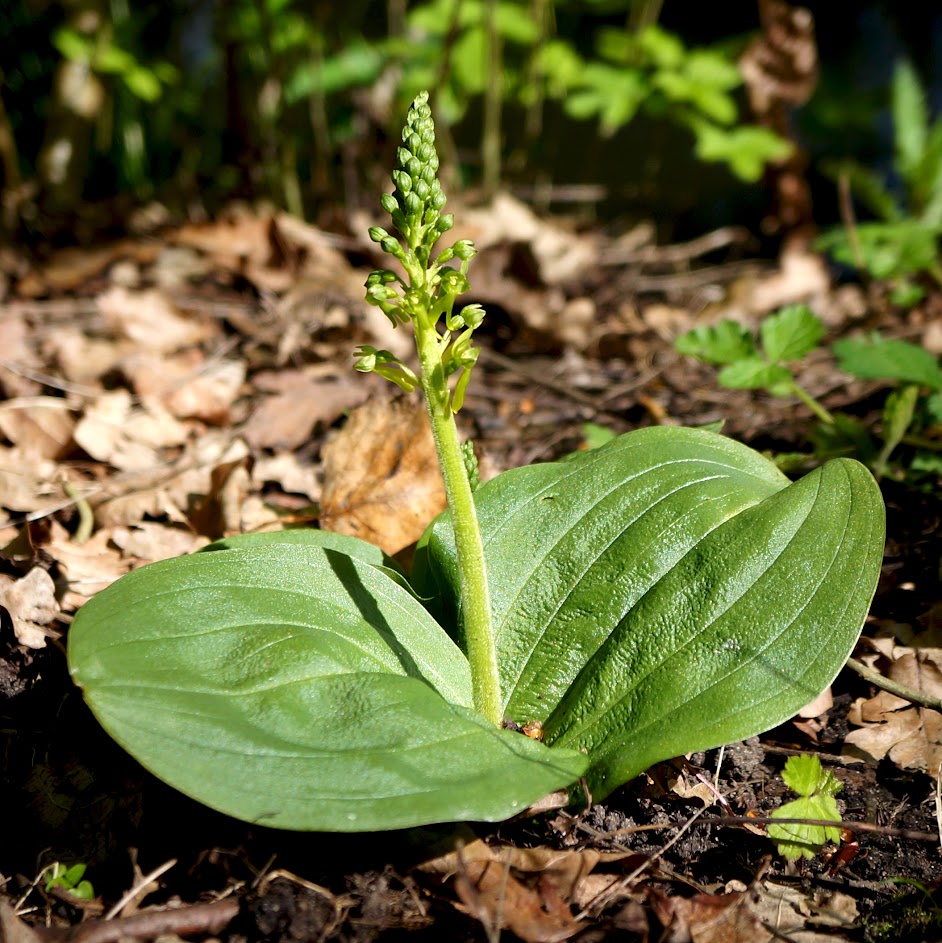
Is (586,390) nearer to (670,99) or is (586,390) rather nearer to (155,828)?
(670,99)

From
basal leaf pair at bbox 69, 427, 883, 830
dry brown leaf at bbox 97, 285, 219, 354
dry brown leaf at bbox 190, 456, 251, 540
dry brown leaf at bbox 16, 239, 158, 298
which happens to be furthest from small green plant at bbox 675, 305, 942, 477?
dry brown leaf at bbox 16, 239, 158, 298

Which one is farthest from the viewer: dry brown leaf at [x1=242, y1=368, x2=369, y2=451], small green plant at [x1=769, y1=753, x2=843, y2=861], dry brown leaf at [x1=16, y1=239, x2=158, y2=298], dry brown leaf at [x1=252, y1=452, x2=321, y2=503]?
dry brown leaf at [x1=16, y1=239, x2=158, y2=298]

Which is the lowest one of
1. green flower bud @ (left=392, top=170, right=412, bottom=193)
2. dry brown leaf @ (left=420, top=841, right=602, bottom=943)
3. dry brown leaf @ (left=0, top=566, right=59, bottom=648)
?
dry brown leaf @ (left=420, top=841, right=602, bottom=943)

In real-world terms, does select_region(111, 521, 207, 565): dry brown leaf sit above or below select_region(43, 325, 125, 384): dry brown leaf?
below

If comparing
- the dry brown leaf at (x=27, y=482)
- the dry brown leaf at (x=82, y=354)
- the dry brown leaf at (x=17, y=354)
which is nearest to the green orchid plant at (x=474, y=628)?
the dry brown leaf at (x=27, y=482)

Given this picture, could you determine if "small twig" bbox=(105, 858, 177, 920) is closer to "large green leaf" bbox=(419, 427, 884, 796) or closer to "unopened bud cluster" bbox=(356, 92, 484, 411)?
"large green leaf" bbox=(419, 427, 884, 796)

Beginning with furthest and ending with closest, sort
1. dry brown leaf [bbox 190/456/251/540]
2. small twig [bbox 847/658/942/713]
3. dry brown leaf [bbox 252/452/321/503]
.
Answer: dry brown leaf [bbox 252/452/321/503], dry brown leaf [bbox 190/456/251/540], small twig [bbox 847/658/942/713]
